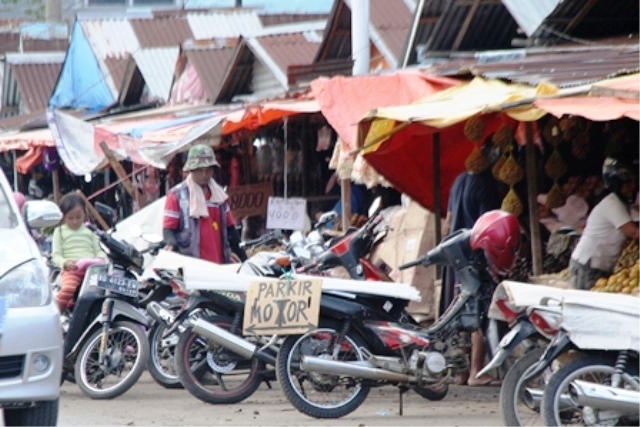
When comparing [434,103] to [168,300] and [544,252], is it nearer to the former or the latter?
[544,252]

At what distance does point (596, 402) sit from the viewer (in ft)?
22.4

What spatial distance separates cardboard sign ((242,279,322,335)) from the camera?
8914 mm

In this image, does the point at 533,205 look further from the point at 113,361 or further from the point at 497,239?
the point at 113,361

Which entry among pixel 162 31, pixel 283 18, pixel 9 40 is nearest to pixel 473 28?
pixel 283 18

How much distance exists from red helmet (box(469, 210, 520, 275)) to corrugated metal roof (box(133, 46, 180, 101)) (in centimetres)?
1686

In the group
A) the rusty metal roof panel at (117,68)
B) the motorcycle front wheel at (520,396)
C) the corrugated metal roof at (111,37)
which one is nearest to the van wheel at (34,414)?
the motorcycle front wheel at (520,396)

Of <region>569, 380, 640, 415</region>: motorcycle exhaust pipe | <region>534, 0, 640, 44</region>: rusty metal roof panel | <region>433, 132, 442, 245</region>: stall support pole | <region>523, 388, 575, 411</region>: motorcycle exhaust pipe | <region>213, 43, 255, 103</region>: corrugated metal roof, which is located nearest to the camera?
<region>569, 380, 640, 415</region>: motorcycle exhaust pipe

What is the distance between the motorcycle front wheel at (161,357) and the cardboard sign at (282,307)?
1.13m

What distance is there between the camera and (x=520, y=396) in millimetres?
7410

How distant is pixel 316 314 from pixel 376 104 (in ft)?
10.5

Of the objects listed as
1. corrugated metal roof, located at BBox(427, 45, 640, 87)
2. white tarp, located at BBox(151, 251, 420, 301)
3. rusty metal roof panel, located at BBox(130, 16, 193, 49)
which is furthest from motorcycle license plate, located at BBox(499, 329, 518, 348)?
rusty metal roof panel, located at BBox(130, 16, 193, 49)

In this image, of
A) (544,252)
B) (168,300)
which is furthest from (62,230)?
(544,252)

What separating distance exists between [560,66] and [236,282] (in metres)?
3.46

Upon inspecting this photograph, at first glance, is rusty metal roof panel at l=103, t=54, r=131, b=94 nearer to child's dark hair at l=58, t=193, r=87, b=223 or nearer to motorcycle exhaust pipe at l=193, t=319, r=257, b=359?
child's dark hair at l=58, t=193, r=87, b=223
